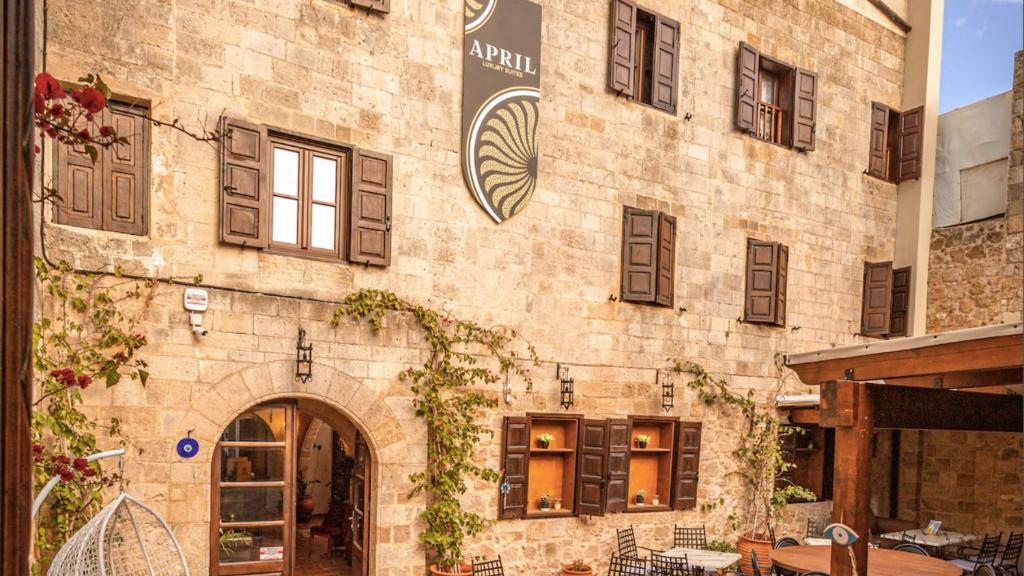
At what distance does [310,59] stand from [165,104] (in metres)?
1.34

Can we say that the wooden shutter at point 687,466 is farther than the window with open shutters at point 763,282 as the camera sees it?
No

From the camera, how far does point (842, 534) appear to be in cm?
532

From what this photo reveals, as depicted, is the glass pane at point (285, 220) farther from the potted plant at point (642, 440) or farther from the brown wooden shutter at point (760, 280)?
the brown wooden shutter at point (760, 280)

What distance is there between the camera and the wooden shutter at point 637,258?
8.57 metres

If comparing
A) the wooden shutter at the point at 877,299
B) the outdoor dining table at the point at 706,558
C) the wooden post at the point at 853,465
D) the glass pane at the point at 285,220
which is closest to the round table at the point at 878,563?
the outdoor dining table at the point at 706,558

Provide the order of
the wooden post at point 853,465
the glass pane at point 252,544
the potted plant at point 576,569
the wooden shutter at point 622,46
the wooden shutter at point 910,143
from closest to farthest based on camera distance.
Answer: the wooden post at point 853,465, the glass pane at point 252,544, the potted plant at point 576,569, the wooden shutter at point 622,46, the wooden shutter at point 910,143

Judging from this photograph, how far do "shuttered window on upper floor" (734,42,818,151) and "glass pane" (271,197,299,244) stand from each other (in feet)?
19.2

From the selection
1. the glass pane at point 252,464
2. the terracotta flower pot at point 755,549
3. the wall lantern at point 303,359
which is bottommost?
the terracotta flower pot at point 755,549

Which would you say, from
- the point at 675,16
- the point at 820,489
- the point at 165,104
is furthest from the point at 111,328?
the point at 820,489

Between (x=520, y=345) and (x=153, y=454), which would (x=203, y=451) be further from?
(x=520, y=345)

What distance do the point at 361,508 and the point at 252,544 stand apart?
46.7 inches

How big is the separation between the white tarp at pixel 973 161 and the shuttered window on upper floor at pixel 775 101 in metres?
2.92

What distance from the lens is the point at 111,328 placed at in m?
5.69

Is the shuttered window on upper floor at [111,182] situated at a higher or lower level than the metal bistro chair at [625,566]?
higher
